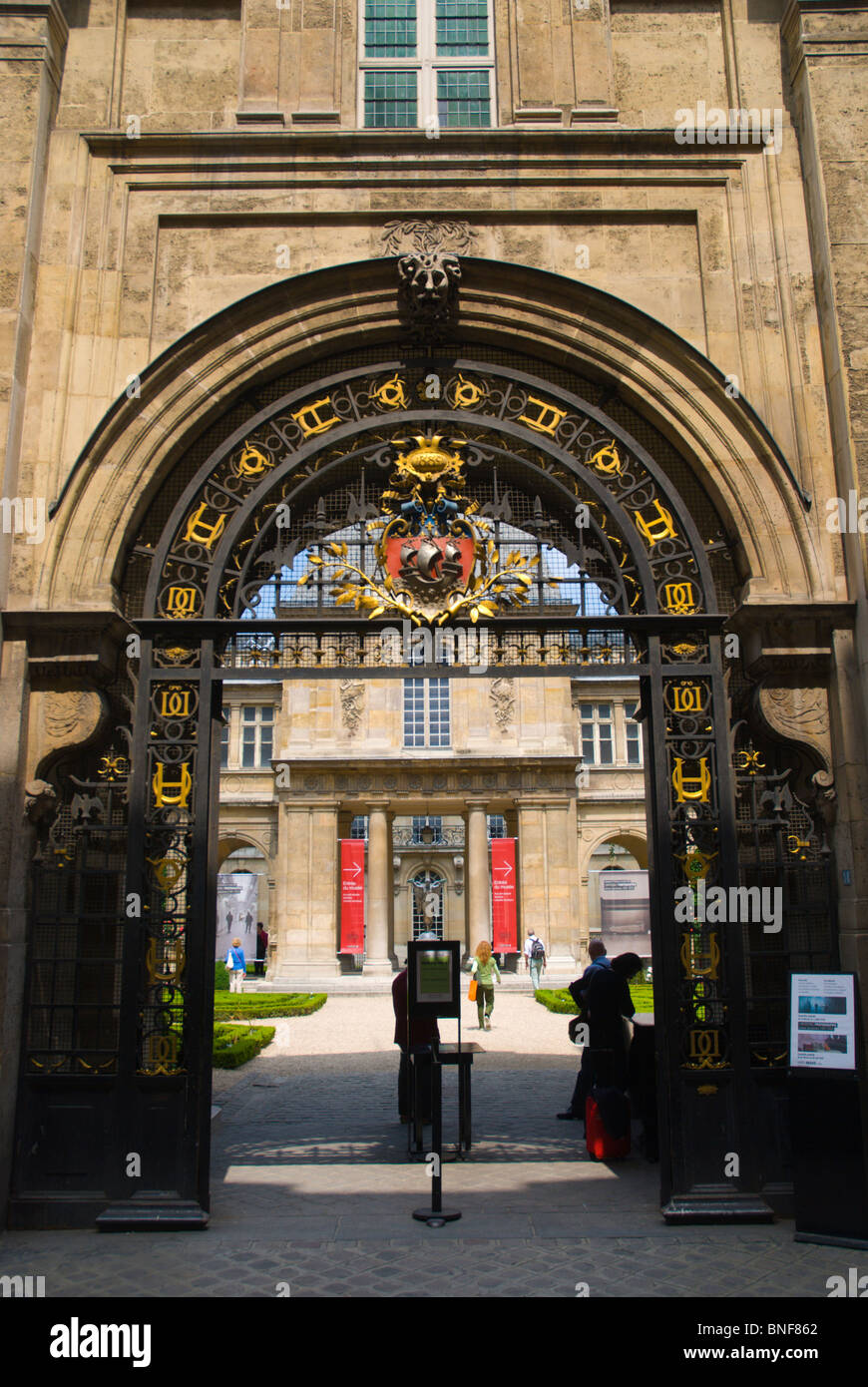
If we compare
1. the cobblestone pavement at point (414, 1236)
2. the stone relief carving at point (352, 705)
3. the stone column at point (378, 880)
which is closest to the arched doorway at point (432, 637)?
the cobblestone pavement at point (414, 1236)

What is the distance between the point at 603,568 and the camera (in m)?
8.05

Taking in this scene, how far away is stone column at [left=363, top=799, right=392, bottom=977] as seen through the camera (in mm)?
31422

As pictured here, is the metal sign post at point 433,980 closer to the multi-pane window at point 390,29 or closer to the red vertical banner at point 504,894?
the multi-pane window at point 390,29

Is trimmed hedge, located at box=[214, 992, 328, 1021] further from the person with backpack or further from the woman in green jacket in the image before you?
the person with backpack

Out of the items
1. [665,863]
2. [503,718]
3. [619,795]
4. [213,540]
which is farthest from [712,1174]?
[619,795]

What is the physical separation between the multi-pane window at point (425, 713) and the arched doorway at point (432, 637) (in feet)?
82.9

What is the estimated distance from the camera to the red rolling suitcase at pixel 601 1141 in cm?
860

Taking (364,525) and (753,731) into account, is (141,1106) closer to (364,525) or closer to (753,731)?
(364,525)

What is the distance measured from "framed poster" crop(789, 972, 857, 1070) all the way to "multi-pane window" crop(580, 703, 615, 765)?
32.0 metres

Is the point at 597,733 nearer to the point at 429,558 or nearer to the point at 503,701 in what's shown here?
the point at 503,701

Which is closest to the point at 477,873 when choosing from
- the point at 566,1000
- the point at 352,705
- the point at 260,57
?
the point at 352,705

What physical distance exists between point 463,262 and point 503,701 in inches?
987

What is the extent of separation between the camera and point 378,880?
3238 cm

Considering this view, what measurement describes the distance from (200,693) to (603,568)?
3195 millimetres
